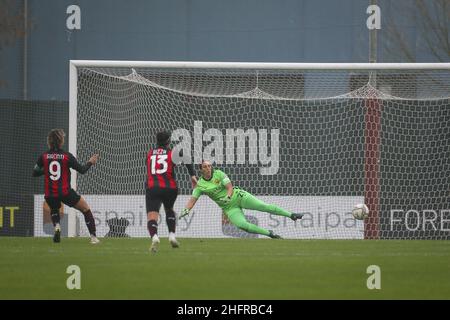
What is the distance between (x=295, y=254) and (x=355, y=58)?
476 inches

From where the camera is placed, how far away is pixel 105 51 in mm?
28016

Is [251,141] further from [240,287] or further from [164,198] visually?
[240,287]

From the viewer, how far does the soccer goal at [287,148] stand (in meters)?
22.8

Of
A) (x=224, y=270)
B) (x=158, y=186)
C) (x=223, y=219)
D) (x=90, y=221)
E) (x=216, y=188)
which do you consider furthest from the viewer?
(x=223, y=219)

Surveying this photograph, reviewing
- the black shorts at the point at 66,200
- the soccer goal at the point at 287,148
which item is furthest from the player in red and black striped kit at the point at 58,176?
the soccer goal at the point at 287,148

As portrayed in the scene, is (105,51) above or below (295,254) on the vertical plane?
above

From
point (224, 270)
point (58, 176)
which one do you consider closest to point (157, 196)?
point (58, 176)

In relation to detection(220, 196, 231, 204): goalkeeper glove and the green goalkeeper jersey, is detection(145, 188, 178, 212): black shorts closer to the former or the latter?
the green goalkeeper jersey

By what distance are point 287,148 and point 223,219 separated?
225 cm

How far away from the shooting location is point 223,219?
77.9 feet

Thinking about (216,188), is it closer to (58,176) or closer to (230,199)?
(230,199)

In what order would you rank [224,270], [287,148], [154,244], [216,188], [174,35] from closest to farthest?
[224,270], [154,244], [216,188], [287,148], [174,35]

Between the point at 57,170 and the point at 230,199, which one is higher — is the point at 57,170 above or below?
above

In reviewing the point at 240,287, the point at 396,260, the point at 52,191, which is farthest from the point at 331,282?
the point at 52,191
